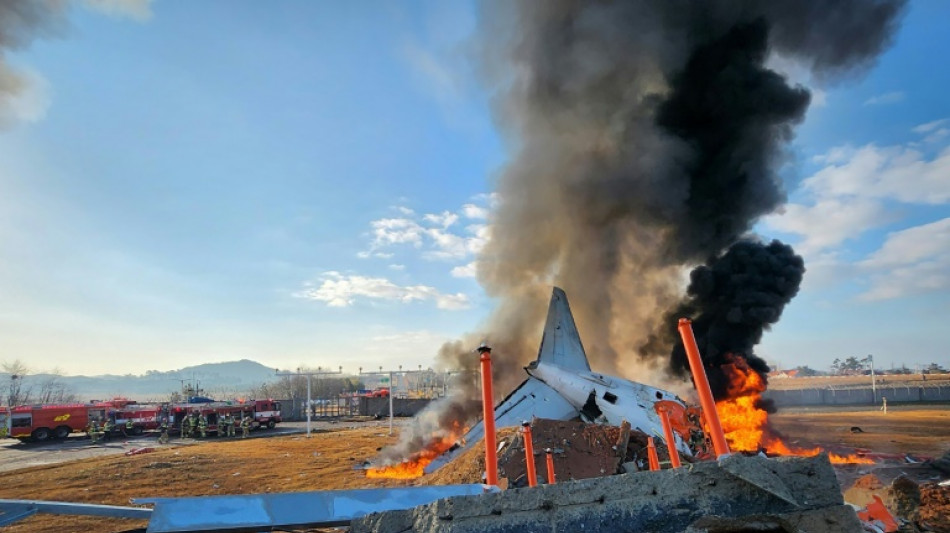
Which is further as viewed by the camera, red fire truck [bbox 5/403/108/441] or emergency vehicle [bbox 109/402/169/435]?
emergency vehicle [bbox 109/402/169/435]

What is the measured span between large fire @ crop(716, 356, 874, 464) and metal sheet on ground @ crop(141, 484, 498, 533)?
15.7 metres

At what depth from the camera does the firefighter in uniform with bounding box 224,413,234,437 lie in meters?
34.6

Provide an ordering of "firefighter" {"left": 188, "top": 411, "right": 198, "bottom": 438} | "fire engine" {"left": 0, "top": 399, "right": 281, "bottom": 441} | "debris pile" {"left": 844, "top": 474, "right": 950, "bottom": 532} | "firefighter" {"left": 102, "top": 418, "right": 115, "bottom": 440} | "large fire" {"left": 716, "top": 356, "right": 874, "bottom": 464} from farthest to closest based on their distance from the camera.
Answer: "firefighter" {"left": 188, "top": 411, "right": 198, "bottom": 438} < "firefighter" {"left": 102, "top": 418, "right": 115, "bottom": 440} < "fire engine" {"left": 0, "top": 399, "right": 281, "bottom": 441} < "large fire" {"left": 716, "top": 356, "right": 874, "bottom": 464} < "debris pile" {"left": 844, "top": 474, "right": 950, "bottom": 532}

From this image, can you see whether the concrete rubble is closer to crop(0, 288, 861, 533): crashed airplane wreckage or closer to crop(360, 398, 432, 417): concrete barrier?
crop(0, 288, 861, 533): crashed airplane wreckage

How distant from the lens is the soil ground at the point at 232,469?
13.4 metres

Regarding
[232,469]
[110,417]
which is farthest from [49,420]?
[232,469]

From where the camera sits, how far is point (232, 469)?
1778 centimetres

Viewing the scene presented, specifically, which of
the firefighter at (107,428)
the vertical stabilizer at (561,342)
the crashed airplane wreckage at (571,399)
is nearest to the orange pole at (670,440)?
the crashed airplane wreckage at (571,399)

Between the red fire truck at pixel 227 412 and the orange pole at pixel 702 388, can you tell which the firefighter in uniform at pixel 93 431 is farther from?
the orange pole at pixel 702 388

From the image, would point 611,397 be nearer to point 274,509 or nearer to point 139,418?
point 274,509

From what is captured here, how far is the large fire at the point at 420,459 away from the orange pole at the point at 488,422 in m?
11.6

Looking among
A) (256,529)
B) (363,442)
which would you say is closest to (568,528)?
(256,529)

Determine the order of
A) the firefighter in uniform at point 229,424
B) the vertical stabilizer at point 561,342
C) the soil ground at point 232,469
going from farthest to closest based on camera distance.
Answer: the firefighter in uniform at point 229,424
the vertical stabilizer at point 561,342
the soil ground at point 232,469

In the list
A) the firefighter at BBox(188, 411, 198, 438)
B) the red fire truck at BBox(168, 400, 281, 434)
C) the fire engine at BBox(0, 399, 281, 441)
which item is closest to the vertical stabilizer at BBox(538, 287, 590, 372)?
the firefighter at BBox(188, 411, 198, 438)
